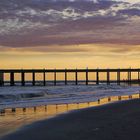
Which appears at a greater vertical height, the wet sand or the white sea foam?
the wet sand

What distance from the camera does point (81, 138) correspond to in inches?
375

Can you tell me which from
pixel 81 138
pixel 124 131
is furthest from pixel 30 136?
pixel 124 131

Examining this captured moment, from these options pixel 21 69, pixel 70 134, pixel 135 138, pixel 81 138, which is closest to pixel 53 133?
pixel 70 134

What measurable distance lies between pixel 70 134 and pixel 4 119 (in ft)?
15.2

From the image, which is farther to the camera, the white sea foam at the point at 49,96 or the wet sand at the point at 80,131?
the white sea foam at the point at 49,96

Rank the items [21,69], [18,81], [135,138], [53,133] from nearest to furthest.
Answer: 1. [135,138]
2. [53,133]
3. [21,69]
4. [18,81]

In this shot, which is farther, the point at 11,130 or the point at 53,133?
the point at 11,130

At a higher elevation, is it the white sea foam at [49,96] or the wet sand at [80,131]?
the wet sand at [80,131]

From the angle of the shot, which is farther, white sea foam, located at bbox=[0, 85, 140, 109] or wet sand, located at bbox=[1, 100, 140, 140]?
white sea foam, located at bbox=[0, 85, 140, 109]

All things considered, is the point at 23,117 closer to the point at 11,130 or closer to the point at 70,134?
the point at 11,130

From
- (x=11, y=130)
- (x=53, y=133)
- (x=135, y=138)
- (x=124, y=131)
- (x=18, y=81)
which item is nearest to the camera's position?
(x=135, y=138)

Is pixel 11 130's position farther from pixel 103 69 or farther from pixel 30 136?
pixel 103 69

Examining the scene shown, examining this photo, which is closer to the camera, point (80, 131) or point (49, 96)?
point (80, 131)

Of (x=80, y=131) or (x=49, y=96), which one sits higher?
(x=80, y=131)
